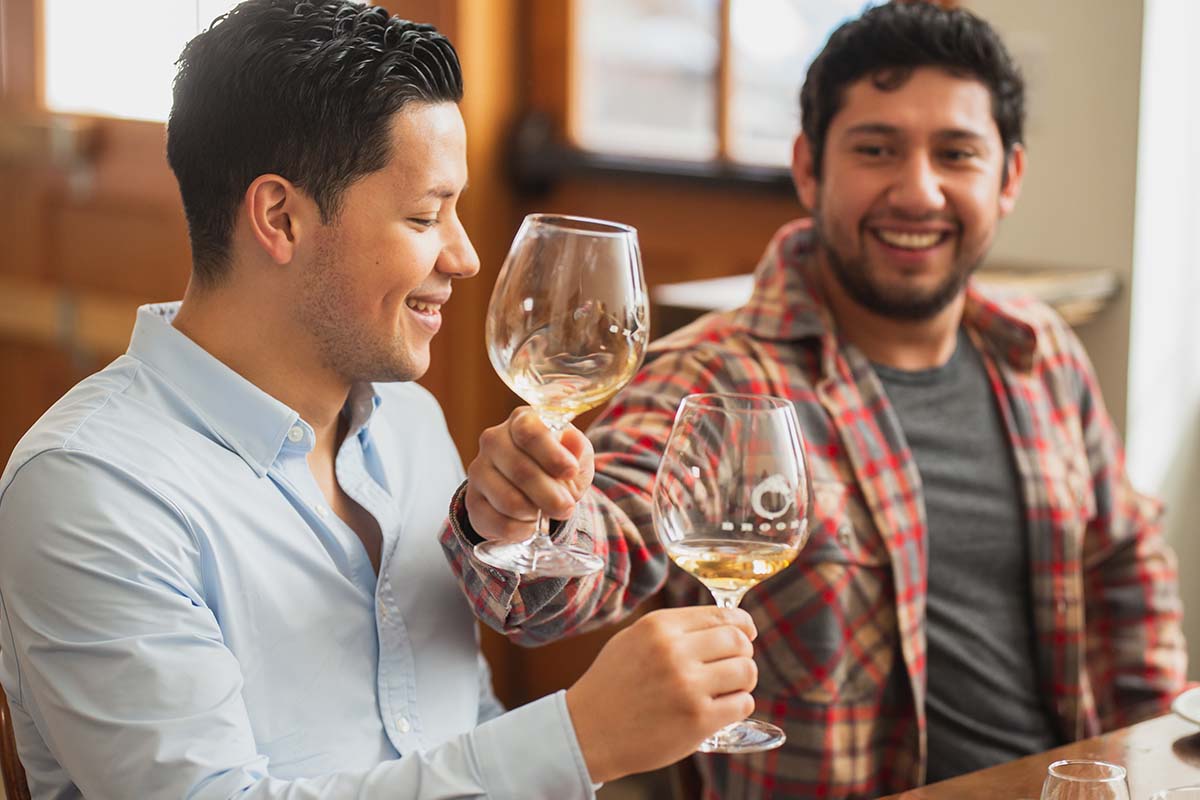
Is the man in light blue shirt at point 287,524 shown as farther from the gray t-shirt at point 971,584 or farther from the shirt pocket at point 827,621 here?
the gray t-shirt at point 971,584

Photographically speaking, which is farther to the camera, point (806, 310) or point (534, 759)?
point (806, 310)

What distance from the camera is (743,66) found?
2.91 meters

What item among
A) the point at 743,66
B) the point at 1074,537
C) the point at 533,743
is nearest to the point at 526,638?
the point at 533,743

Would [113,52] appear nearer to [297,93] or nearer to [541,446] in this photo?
[297,93]

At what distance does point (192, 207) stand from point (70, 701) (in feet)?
1.43

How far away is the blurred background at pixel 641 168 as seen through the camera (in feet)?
7.68

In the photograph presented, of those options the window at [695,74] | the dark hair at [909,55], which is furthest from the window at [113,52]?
the dark hair at [909,55]

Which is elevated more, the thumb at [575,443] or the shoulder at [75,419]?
the shoulder at [75,419]

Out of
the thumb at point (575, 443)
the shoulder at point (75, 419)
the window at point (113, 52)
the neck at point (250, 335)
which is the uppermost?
the window at point (113, 52)

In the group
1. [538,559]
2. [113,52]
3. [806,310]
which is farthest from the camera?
[113,52]

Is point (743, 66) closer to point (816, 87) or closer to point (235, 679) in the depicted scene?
point (816, 87)

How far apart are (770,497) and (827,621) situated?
0.59 meters

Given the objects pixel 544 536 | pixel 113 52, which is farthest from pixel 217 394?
pixel 113 52

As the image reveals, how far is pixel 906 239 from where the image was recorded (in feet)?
5.75
